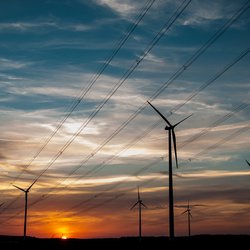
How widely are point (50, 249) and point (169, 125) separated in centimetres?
9430

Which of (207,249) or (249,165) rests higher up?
(249,165)

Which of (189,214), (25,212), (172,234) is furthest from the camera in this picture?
(189,214)

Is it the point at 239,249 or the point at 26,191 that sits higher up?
the point at 26,191

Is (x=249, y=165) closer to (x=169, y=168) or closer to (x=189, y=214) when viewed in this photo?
(x=169, y=168)

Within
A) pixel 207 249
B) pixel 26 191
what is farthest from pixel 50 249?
pixel 207 249

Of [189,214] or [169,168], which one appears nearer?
[169,168]

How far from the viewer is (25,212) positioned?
116 metres

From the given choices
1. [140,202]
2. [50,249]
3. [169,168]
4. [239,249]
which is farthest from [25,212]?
[169,168]

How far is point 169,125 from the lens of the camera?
211 feet

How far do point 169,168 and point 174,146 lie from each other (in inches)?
351

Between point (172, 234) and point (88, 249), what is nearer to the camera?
point (172, 234)

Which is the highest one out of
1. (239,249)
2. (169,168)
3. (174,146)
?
(174,146)

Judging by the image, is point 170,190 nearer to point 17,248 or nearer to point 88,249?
point 17,248

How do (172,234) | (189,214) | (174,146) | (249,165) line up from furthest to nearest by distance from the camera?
1. (189,214)
2. (249,165)
3. (174,146)
4. (172,234)
